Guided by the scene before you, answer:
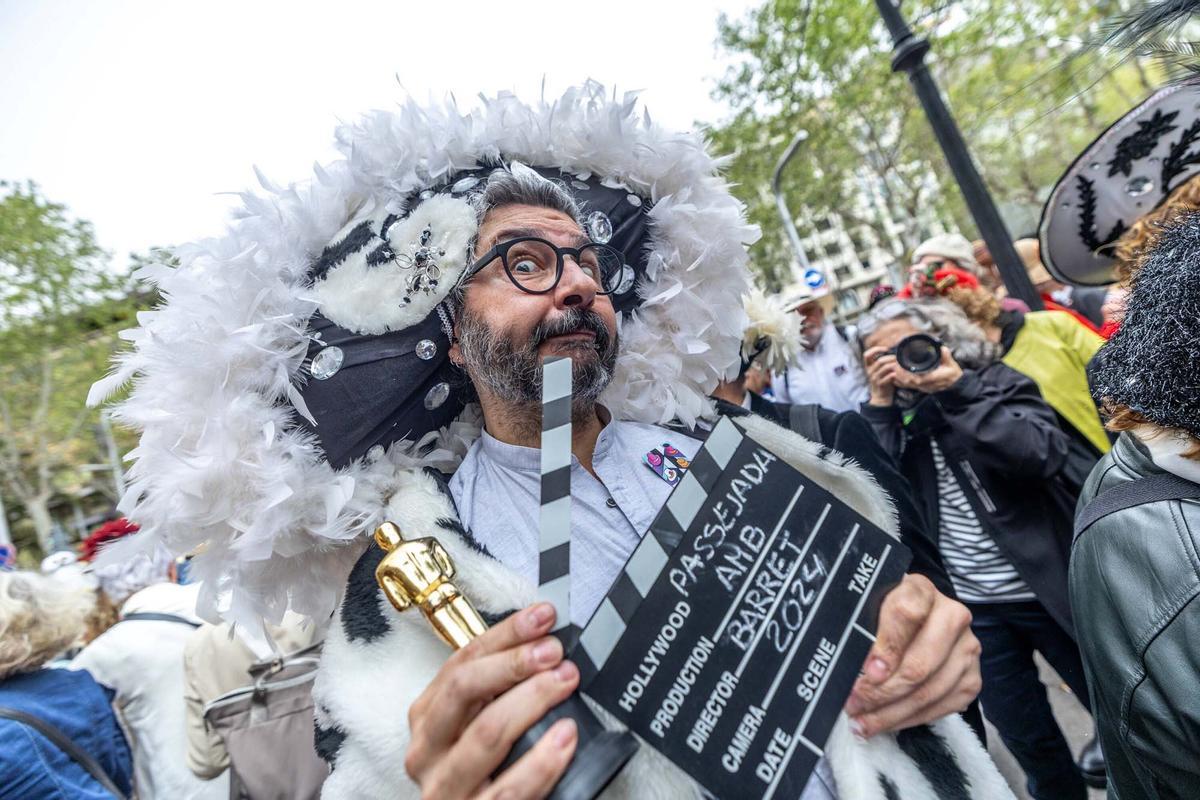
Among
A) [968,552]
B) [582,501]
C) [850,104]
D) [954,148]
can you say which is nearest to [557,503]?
[582,501]

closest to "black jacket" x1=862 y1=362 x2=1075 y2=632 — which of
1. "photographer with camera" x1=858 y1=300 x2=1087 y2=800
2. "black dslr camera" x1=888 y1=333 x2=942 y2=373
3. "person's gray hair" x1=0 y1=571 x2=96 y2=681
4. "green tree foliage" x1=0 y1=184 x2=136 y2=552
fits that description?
"photographer with camera" x1=858 y1=300 x2=1087 y2=800

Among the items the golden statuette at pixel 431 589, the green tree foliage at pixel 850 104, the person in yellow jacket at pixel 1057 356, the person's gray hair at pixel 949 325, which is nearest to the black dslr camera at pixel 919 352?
the person's gray hair at pixel 949 325

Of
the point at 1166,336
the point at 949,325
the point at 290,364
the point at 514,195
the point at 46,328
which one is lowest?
the point at 949,325

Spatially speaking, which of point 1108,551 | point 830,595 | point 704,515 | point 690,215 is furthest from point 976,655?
point 690,215

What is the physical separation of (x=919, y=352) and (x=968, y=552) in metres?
0.82

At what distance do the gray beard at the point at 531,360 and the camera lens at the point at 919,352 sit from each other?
1.46 m

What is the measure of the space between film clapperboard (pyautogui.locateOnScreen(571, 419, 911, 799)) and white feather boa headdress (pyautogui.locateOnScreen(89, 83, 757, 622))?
776 millimetres

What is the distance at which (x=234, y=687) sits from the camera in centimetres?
265

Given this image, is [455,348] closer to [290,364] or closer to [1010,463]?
[290,364]

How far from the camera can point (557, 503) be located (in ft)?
2.87

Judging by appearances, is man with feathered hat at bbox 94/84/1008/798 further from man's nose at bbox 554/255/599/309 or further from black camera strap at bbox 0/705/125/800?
black camera strap at bbox 0/705/125/800

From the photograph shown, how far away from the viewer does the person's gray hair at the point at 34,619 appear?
2.25 meters

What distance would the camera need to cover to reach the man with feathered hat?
1042mm

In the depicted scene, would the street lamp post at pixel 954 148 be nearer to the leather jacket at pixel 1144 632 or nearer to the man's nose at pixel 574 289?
the leather jacket at pixel 1144 632
